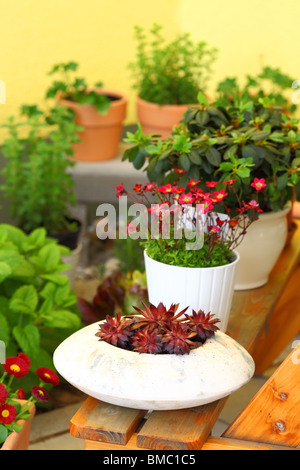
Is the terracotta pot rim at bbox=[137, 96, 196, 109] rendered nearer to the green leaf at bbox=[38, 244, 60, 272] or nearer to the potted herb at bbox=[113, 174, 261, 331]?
the green leaf at bbox=[38, 244, 60, 272]

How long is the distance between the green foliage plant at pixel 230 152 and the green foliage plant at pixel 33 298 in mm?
524

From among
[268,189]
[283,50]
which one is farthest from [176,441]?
[283,50]

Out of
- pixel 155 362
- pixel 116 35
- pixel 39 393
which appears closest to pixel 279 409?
pixel 155 362

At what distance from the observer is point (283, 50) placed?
3648 millimetres

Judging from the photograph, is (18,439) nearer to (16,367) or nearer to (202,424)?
(16,367)

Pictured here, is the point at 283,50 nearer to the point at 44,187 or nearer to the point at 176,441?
the point at 44,187

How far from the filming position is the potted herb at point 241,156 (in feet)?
4.93

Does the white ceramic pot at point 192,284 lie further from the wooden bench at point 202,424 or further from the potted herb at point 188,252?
the wooden bench at point 202,424

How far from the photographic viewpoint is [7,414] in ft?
4.23

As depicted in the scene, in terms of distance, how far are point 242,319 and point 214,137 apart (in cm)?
44

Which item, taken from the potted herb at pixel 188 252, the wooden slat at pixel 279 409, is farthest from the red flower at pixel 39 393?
the wooden slat at pixel 279 409

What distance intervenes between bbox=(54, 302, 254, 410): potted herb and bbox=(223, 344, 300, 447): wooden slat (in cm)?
6

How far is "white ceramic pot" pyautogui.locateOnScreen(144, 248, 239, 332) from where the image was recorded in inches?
50.9
